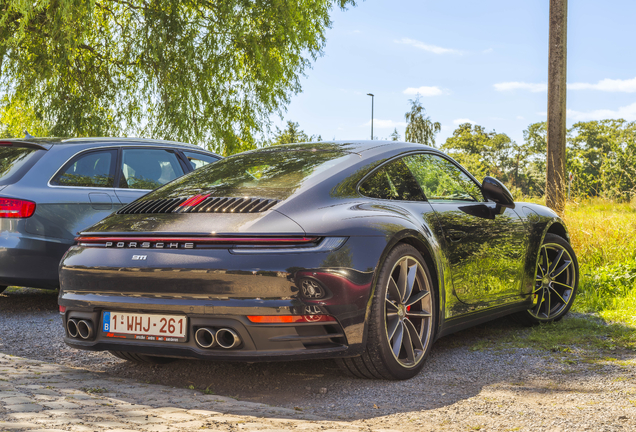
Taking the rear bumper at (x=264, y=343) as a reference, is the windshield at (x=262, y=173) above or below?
above

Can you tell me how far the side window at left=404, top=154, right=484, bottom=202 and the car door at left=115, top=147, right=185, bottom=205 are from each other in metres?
2.97

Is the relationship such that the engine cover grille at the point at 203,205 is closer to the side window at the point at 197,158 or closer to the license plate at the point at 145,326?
the license plate at the point at 145,326

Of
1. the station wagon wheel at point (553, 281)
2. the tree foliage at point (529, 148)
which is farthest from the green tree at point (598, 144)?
the station wagon wheel at point (553, 281)

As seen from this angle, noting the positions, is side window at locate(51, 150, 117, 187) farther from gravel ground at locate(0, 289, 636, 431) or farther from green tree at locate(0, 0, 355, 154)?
green tree at locate(0, 0, 355, 154)

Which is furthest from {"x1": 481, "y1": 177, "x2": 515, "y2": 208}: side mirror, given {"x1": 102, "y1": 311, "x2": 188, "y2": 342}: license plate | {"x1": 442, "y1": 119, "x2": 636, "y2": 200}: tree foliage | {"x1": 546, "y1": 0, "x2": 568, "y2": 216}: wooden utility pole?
{"x1": 442, "y1": 119, "x2": 636, "y2": 200}: tree foliage

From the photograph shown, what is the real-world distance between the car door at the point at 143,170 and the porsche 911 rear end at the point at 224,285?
9.22 feet

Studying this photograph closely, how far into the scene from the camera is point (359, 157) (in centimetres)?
401

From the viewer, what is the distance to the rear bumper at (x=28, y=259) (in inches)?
214

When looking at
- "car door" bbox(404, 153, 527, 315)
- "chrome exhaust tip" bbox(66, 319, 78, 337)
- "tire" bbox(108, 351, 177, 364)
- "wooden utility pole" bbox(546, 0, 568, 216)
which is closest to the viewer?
"chrome exhaust tip" bbox(66, 319, 78, 337)

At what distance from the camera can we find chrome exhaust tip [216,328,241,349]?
3.14 metres

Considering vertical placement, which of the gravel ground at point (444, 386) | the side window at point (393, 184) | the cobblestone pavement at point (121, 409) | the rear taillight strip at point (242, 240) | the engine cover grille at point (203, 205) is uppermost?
the side window at point (393, 184)

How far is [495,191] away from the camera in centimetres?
468

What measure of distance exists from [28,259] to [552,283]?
14.5ft


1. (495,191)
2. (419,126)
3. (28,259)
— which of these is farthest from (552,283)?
(419,126)
